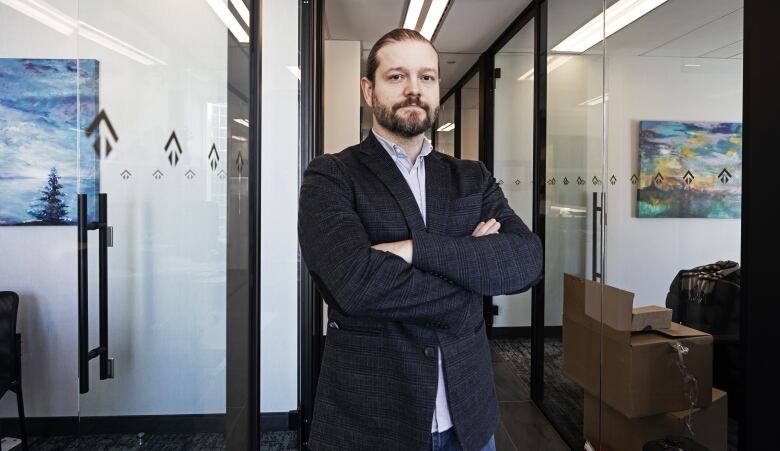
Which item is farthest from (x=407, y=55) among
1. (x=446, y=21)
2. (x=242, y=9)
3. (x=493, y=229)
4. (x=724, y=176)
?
(x=446, y=21)

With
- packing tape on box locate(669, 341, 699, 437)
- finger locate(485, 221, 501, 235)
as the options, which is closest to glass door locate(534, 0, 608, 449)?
packing tape on box locate(669, 341, 699, 437)

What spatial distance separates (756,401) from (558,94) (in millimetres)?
1922

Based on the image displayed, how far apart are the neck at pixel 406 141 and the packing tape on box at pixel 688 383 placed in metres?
1.09

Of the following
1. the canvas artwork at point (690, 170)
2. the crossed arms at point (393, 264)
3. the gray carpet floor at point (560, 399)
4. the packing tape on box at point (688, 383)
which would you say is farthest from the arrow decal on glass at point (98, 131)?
the gray carpet floor at point (560, 399)

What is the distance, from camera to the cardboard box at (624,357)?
1.42m

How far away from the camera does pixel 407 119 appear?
0.92 metres

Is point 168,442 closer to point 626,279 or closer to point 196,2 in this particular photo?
point 196,2

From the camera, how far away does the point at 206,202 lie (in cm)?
120

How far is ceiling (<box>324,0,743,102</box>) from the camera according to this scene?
4.20 ft

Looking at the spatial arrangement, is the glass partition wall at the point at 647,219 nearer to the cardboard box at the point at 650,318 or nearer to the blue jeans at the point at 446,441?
the cardboard box at the point at 650,318

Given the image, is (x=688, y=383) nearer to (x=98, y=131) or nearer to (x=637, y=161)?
(x=637, y=161)

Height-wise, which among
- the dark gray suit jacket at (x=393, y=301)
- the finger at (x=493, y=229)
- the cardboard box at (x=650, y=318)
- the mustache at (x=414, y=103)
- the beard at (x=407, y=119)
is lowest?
the cardboard box at (x=650, y=318)

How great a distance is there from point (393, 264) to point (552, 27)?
7.83ft

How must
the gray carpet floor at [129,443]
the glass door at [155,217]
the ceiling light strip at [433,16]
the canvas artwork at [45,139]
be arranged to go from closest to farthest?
1. the canvas artwork at [45,139]
2. the gray carpet floor at [129,443]
3. the glass door at [155,217]
4. the ceiling light strip at [433,16]
